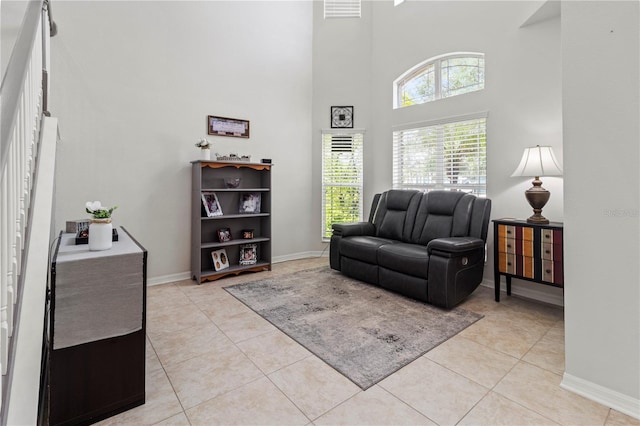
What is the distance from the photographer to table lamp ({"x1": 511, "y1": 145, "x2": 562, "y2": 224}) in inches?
114

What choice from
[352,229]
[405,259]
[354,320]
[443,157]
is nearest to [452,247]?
[405,259]

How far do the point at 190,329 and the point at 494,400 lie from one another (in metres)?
2.17

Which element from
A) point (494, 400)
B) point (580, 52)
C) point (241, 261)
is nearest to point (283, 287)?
point (241, 261)

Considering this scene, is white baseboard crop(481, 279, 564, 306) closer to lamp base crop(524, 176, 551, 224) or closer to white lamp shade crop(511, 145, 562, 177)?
lamp base crop(524, 176, 551, 224)

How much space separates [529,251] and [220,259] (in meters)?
3.41

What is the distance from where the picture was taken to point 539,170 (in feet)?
9.54

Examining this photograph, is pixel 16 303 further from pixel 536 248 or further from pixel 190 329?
pixel 536 248

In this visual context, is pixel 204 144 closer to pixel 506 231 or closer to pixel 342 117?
pixel 342 117

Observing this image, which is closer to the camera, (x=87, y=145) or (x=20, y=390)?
(x=20, y=390)

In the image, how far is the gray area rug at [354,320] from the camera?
211 centimetres

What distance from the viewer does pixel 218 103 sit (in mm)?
4168

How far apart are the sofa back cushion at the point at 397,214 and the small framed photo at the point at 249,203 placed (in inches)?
64.3

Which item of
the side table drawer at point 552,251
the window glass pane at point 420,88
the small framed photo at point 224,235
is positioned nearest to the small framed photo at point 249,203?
the small framed photo at point 224,235

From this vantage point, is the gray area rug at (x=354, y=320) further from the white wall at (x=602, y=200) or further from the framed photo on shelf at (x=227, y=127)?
the framed photo on shelf at (x=227, y=127)
